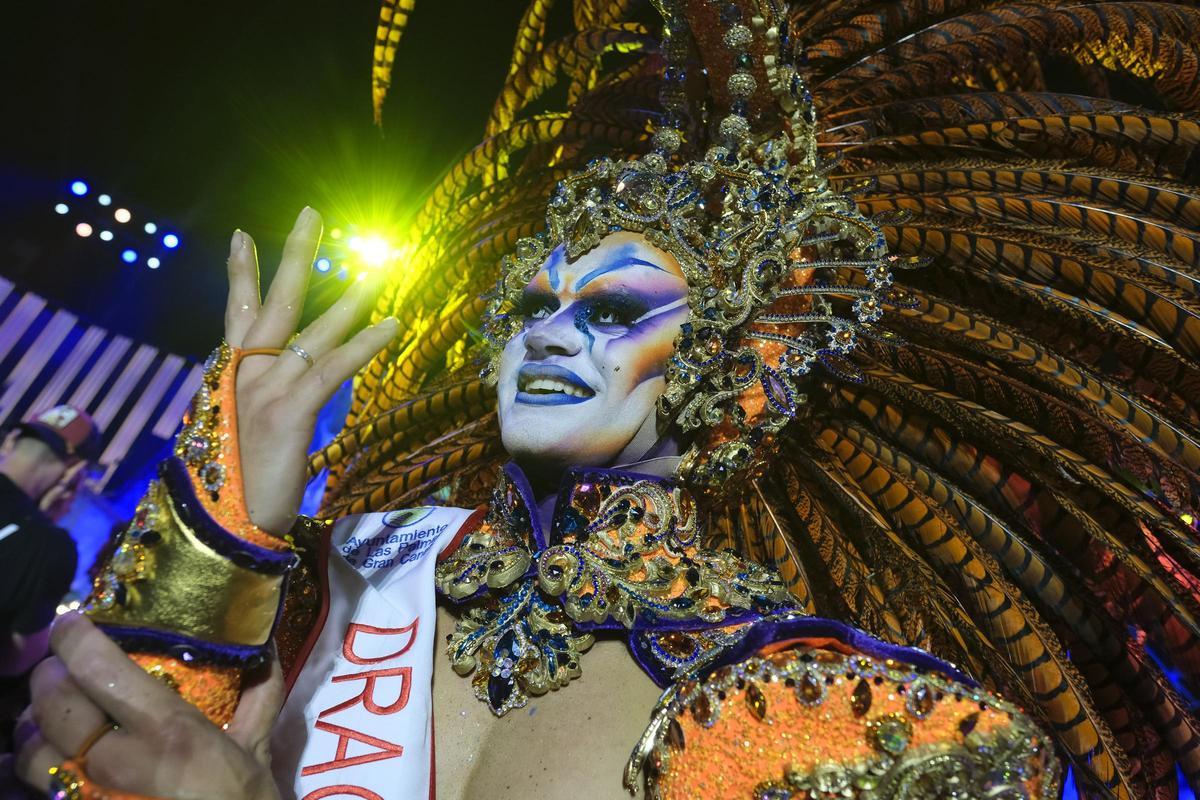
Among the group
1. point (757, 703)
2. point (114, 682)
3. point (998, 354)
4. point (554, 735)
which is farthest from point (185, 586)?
point (998, 354)

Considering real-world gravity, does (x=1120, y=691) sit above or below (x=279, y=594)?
below

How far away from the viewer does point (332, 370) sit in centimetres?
143

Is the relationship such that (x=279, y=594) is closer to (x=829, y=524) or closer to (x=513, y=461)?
(x=513, y=461)

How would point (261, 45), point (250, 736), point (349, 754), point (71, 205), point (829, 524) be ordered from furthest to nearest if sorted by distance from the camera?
point (71, 205), point (261, 45), point (829, 524), point (349, 754), point (250, 736)

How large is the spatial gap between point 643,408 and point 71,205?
3.38 meters

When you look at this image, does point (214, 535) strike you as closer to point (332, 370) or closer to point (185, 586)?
point (185, 586)

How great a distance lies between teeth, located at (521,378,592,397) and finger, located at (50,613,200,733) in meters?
0.89

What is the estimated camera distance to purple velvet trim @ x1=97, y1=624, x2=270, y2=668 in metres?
1.28

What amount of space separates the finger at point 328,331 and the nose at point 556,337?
415 mm

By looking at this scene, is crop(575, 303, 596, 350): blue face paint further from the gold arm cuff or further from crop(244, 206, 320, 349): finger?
the gold arm cuff

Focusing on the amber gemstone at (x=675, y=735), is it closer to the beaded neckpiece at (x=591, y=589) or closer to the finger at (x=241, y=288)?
the beaded neckpiece at (x=591, y=589)

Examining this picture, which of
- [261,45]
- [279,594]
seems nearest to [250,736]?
[279,594]

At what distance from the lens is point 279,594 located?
55.3 inches

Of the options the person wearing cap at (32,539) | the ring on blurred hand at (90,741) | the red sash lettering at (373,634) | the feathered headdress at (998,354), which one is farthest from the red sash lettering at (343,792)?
the feathered headdress at (998,354)
